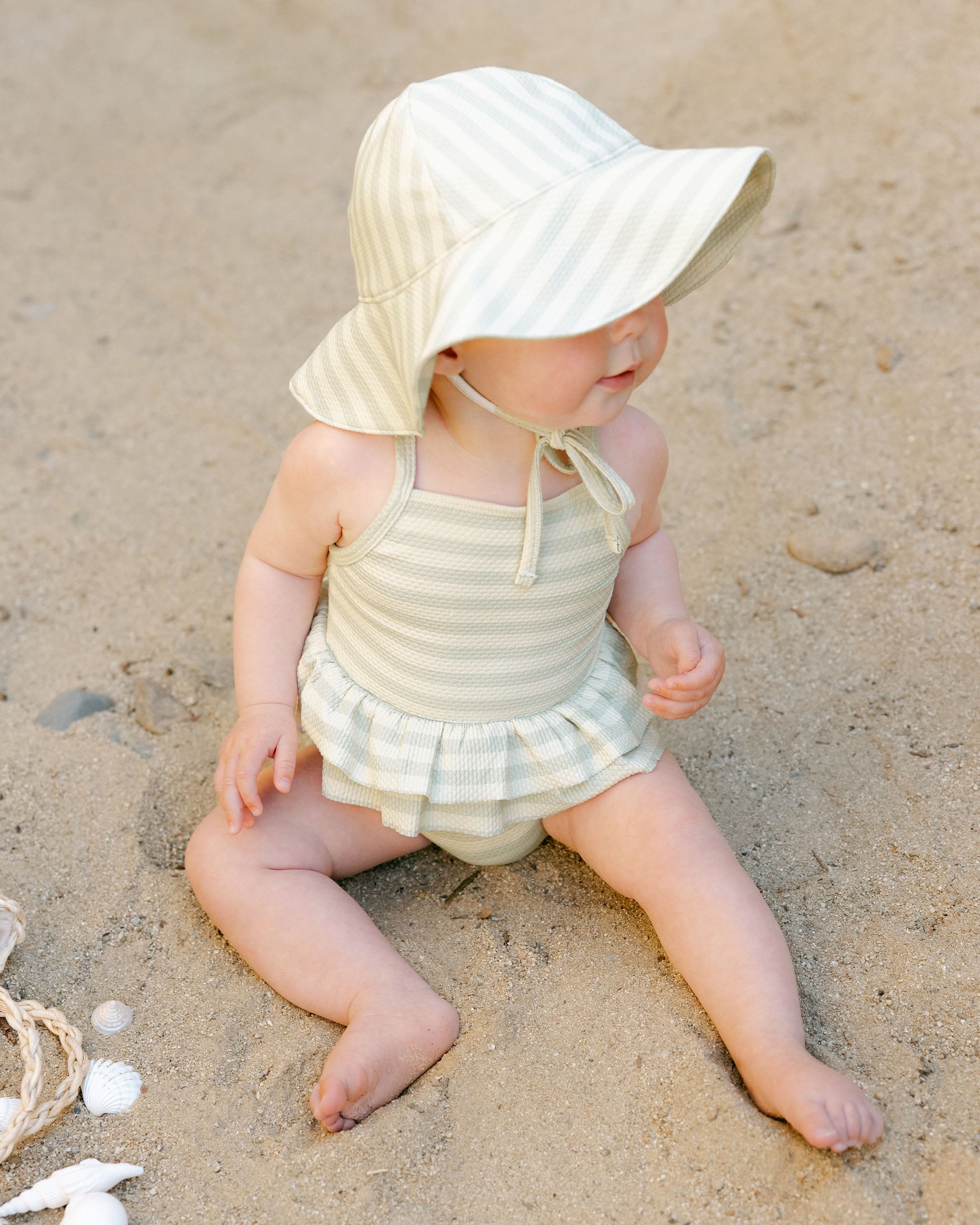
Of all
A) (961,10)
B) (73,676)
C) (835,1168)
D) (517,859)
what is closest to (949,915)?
(835,1168)

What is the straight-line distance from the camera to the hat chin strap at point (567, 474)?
158 cm

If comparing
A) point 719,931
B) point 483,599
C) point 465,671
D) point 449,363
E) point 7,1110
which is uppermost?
point 449,363

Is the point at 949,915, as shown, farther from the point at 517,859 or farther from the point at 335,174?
the point at 335,174

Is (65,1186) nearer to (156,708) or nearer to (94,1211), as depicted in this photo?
(94,1211)

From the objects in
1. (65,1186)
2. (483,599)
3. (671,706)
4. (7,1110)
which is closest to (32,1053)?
(7,1110)

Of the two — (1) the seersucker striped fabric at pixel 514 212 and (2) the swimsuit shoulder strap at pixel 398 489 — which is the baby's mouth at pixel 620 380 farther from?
(2) the swimsuit shoulder strap at pixel 398 489

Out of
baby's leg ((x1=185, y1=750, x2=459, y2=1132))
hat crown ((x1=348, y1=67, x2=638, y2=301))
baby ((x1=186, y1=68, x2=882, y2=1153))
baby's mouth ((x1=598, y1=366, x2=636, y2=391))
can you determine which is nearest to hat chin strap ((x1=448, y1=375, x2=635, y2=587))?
baby ((x1=186, y1=68, x2=882, y2=1153))

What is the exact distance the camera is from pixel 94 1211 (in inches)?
54.2

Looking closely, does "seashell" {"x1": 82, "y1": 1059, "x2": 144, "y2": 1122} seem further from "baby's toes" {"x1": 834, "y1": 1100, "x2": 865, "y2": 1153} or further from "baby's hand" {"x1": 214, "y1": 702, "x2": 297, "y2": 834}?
"baby's toes" {"x1": 834, "y1": 1100, "x2": 865, "y2": 1153}

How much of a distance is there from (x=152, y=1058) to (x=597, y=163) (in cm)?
129

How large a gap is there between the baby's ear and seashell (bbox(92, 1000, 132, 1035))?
982 millimetres

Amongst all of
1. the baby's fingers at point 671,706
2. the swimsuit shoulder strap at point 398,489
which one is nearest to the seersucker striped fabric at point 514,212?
the swimsuit shoulder strap at point 398,489

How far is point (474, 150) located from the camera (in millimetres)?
1350

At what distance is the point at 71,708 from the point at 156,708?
149mm
